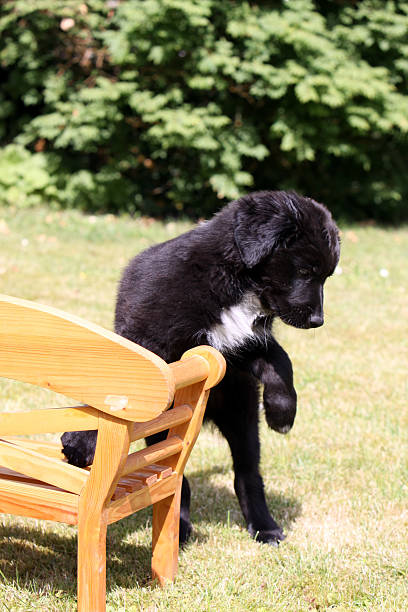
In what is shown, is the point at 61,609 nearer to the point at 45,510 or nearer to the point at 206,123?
the point at 45,510

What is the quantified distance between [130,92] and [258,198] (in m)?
7.43

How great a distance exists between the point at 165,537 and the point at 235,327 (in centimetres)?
80

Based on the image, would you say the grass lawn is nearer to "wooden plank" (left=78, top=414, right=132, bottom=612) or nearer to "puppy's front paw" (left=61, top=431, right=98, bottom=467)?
"wooden plank" (left=78, top=414, right=132, bottom=612)

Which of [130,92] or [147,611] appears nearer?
[147,611]

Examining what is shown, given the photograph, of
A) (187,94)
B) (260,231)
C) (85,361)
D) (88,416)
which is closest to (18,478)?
(88,416)

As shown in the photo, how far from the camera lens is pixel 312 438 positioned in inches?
167

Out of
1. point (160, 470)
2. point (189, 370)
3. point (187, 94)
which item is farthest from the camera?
point (187, 94)

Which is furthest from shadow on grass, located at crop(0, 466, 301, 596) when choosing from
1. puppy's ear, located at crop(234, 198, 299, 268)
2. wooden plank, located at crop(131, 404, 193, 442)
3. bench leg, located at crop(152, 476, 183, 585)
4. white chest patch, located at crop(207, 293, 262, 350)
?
puppy's ear, located at crop(234, 198, 299, 268)

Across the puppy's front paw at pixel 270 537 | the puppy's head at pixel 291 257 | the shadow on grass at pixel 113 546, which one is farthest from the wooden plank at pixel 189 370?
the puppy's front paw at pixel 270 537

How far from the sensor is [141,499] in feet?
7.70

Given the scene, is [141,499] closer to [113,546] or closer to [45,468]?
[45,468]

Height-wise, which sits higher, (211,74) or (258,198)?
(258,198)

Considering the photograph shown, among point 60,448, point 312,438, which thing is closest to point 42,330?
point 60,448

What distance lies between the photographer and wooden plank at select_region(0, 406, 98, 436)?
2.11m
